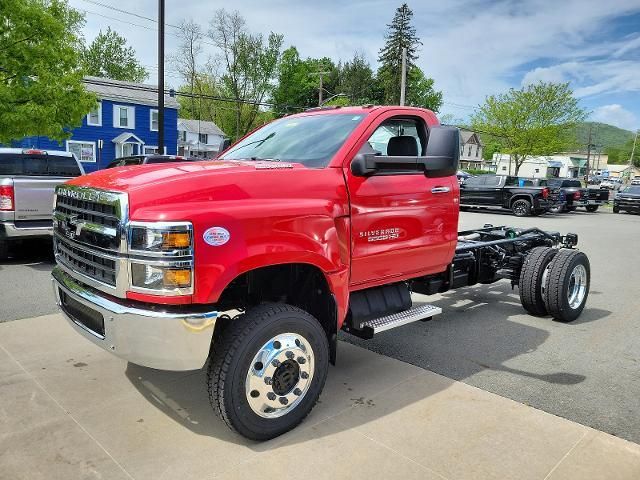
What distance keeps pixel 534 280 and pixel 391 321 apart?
104 inches

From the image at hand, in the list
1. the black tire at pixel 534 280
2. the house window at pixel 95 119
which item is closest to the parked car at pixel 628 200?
the black tire at pixel 534 280

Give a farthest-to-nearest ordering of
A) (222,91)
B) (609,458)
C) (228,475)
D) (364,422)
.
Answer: (222,91) < (364,422) < (609,458) < (228,475)

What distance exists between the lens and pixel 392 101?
5597 centimetres

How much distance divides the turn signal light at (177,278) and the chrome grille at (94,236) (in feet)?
0.84

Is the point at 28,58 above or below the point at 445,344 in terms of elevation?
above

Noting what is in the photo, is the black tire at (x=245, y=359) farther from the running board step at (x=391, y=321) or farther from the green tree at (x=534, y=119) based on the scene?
the green tree at (x=534, y=119)

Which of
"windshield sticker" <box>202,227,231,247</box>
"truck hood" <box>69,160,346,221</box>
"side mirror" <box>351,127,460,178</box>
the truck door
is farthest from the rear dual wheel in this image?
"windshield sticker" <box>202,227,231,247</box>

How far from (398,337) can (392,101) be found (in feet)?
176

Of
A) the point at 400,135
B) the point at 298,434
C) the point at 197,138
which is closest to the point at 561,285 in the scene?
the point at 400,135

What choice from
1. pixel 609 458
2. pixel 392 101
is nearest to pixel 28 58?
pixel 609 458

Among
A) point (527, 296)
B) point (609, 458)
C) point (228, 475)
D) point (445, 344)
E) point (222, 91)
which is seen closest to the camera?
point (228, 475)

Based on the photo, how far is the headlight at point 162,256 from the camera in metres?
2.67

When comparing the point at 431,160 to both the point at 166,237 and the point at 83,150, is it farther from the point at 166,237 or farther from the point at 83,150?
the point at 83,150

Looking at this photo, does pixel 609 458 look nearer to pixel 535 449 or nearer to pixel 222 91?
pixel 535 449
